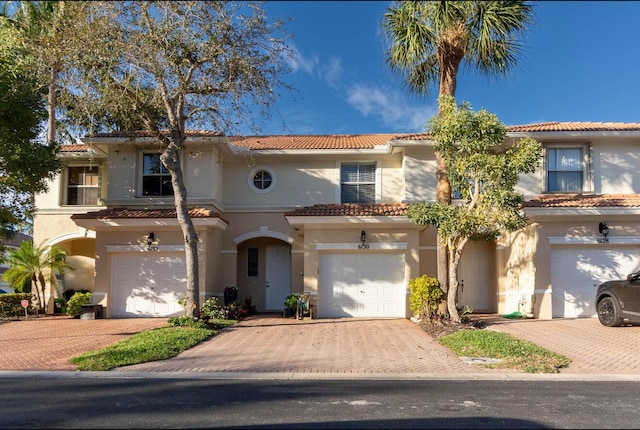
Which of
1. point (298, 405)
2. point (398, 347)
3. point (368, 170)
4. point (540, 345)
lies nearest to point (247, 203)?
point (368, 170)

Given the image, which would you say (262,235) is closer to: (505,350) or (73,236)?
(73,236)

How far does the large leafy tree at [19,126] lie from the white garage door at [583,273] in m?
15.3

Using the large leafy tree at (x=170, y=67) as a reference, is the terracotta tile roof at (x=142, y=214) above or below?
below

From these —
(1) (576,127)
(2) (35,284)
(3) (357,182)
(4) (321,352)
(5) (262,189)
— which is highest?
(1) (576,127)

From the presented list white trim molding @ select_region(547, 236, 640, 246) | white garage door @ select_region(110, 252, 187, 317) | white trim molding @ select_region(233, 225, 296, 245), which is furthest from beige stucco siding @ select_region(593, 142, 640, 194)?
white garage door @ select_region(110, 252, 187, 317)

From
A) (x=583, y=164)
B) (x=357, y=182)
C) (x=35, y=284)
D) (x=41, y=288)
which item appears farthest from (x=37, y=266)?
(x=583, y=164)

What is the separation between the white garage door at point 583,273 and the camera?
15.5 metres

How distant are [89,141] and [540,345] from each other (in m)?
14.5

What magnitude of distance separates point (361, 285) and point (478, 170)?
5664 millimetres

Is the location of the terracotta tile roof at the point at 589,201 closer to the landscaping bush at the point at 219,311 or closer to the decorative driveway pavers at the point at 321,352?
the decorative driveway pavers at the point at 321,352

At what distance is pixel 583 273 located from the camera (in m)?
15.5

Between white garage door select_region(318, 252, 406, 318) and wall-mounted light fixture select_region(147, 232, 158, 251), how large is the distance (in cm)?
542

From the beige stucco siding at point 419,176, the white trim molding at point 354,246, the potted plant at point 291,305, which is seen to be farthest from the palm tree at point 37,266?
the beige stucco siding at point 419,176

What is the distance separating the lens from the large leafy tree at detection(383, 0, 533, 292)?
13586mm
